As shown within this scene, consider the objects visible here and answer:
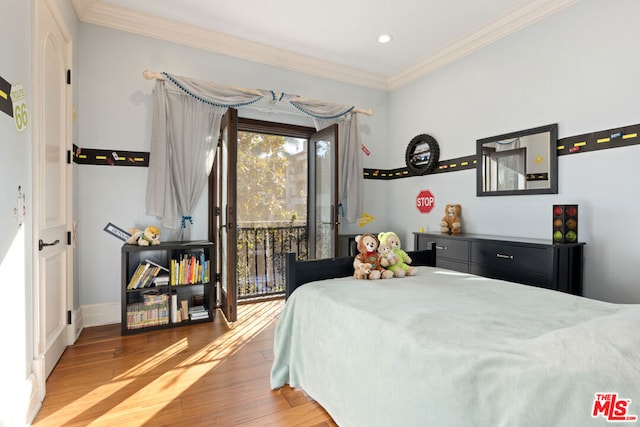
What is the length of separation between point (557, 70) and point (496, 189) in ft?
3.57

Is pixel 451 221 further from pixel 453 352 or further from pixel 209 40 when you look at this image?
pixel 209 40

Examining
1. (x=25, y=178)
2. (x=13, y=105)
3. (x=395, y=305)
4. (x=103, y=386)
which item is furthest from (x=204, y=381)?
(x=13, y=105)

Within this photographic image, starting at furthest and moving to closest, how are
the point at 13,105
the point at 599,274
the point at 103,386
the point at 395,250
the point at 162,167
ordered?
the point at 162,167
the point at 599,274
the point at 395,250
the point at 103,386
the point at 13,105

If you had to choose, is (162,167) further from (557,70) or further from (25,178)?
(557,70)

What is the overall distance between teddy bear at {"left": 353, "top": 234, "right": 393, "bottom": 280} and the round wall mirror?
213cm

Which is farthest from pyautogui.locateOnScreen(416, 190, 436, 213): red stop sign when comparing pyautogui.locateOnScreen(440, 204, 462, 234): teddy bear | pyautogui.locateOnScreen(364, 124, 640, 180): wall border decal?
pyautogui.locateOnScreen(364, 124, 640, 180): wall border decal

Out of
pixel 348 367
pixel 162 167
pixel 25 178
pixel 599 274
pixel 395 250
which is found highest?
pixel 162 167

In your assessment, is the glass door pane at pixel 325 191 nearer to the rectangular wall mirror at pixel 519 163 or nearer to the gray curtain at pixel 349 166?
the gray curtain at pixel 349 166

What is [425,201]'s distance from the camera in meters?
4.07

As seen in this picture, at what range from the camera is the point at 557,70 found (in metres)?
2.76

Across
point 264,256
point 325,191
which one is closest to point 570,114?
point 325,191

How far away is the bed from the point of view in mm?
850

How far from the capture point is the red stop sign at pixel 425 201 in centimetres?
398

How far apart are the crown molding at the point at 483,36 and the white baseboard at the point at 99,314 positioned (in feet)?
13.5
